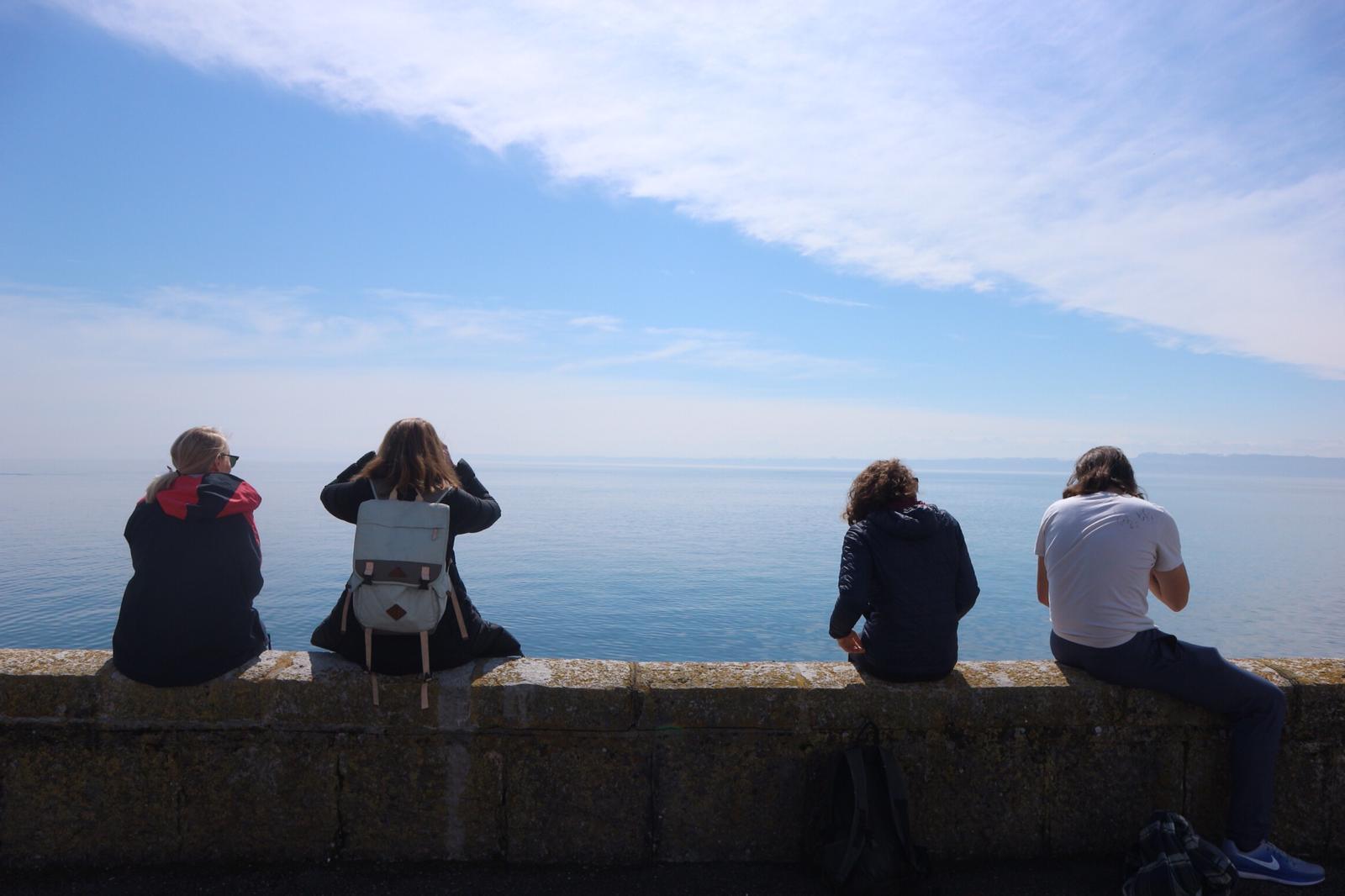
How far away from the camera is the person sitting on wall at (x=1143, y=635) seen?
333cm

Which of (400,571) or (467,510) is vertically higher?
(467,510)

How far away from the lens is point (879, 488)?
377cm

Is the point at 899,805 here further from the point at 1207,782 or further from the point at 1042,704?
the point at 1207,782

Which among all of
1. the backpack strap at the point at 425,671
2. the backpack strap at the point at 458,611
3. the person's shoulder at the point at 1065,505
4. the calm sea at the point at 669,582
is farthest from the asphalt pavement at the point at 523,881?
the calm sea at the point at 669,582

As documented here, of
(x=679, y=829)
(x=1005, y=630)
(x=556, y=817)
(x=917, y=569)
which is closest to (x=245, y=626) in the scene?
(x=556, y=817)

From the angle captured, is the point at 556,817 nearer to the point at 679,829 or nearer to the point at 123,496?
the point at 679,829

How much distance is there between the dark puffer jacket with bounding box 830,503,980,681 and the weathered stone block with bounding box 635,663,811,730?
1.33ft

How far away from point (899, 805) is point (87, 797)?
3.16 meters

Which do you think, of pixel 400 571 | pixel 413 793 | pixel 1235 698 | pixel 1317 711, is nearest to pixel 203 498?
pixel 400 571

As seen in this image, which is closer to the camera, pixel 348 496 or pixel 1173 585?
pixel 348 496

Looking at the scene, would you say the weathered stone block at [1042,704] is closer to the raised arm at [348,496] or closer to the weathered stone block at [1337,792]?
the weathered stone block at [1337,792]

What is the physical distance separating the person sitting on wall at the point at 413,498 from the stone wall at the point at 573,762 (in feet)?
0.31

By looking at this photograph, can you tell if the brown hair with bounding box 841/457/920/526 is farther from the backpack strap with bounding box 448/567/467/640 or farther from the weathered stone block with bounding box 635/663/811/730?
the backpack strap with bounding box 448/567/467/640

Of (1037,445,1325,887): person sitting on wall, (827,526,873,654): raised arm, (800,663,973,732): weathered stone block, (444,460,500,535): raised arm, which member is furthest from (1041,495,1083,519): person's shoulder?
(444,460,500,535): raised arm
